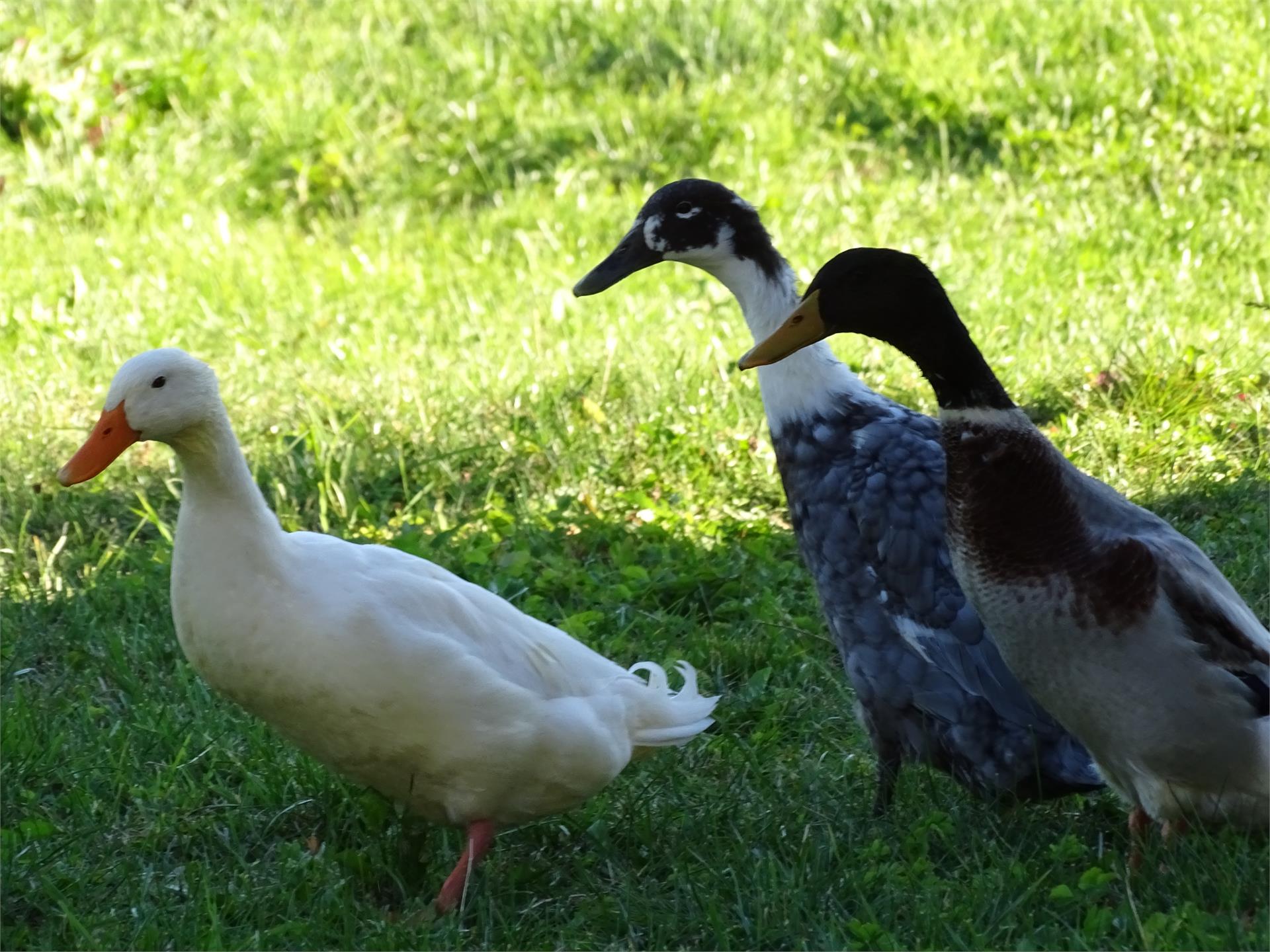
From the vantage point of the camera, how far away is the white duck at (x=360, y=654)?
9.72 feet

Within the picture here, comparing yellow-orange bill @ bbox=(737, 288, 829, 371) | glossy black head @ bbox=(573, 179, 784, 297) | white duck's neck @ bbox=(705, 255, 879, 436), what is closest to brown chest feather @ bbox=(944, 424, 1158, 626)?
yellow-orange bill @ bbox=(737, 288, 829, 371)

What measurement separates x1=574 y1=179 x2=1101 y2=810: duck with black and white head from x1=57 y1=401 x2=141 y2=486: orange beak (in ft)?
4.75

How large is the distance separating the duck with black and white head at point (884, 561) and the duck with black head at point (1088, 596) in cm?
31

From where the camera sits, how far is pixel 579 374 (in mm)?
5574

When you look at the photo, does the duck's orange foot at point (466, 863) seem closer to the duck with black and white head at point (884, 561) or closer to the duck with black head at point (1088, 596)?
the duck with black and white head at point (884, 561)

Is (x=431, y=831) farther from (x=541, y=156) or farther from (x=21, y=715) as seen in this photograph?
(x=541, y=156)

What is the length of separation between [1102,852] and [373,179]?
222 inches

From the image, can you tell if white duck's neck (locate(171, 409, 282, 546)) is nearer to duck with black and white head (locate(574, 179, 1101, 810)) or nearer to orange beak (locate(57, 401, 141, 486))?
orange beak (locate(57, 401, 141, 486))

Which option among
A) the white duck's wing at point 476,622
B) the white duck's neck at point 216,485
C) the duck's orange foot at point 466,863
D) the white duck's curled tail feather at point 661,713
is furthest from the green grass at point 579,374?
the white duck's neck at point 216,485

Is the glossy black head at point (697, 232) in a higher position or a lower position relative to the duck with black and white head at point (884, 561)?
higher

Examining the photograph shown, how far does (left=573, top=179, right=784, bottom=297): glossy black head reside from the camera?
3.91 m

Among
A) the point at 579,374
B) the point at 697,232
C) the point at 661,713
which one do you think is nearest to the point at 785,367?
the point at 697,232

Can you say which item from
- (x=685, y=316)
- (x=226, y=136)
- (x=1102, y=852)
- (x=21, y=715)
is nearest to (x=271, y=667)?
(x=21, y=715)

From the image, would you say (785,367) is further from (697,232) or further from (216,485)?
(216,485)
